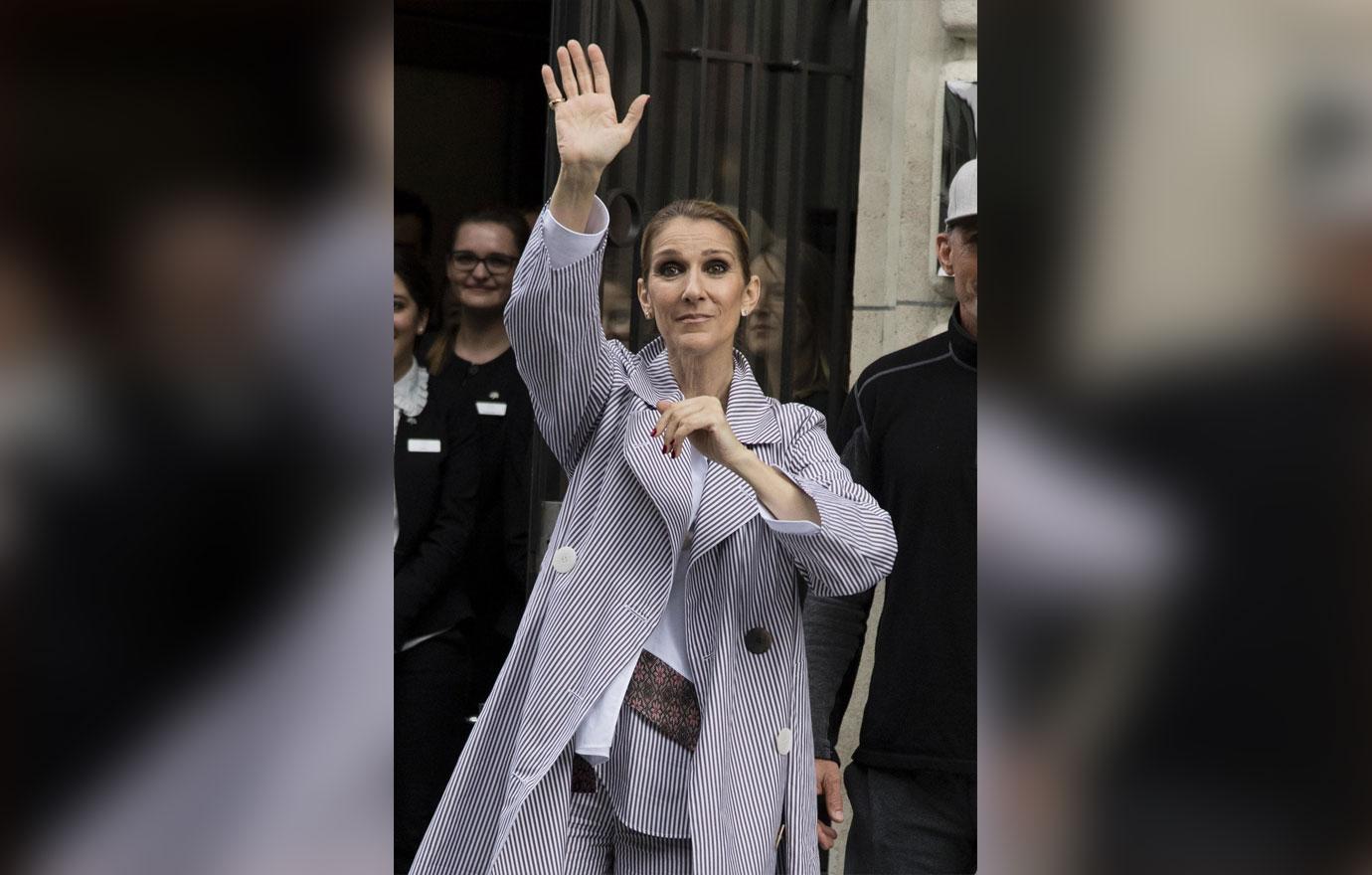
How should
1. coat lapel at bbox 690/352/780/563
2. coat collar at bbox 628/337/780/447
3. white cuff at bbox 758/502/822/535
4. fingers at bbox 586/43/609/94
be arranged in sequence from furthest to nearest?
coat collar at bbox 628/337/780/447 → coat lapel at bbox 690/352/780/563 → white cuff at bbox 758/502/822/535 → fingers at bbox 586/43/609/94

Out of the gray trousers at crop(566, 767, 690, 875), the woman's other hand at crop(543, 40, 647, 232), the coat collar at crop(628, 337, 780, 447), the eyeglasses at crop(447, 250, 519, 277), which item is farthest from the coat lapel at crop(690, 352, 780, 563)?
the eyeglasses at crop(447, 250, 519, 277)

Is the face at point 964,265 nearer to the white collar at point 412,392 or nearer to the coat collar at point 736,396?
the coat collar at point 736,396

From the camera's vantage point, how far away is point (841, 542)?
2.33m

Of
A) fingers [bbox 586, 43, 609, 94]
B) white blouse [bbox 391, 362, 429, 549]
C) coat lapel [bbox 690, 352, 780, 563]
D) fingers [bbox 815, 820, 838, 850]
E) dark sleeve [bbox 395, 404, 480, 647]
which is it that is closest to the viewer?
fingers [bbox 586, 43, 609, 94]

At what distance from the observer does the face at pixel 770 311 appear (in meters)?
3.89

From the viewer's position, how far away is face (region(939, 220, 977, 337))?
9.59 ft

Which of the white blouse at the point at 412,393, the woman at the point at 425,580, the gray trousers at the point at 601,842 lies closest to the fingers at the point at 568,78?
the gray trousers at the point at 601,842

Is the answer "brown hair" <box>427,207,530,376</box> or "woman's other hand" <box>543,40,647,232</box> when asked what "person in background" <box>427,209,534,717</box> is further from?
"woman's other hand" <box>543,40,647,232</box>

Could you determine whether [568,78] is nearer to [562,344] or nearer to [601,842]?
[562,344]

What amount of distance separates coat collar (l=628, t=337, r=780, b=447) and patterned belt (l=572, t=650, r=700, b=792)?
38cm

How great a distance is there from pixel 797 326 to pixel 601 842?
5.95 ft
